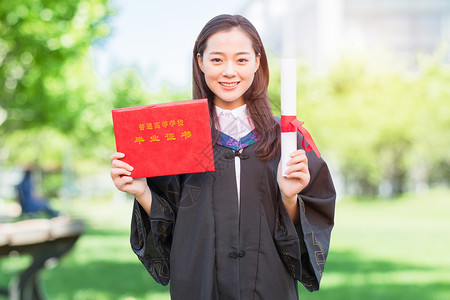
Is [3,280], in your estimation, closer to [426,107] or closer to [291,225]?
[291,225]

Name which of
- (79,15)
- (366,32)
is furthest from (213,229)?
(366,32)

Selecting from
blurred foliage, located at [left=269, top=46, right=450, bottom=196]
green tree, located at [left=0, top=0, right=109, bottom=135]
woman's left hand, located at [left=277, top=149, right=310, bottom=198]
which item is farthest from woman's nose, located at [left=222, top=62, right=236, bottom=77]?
blurred foliage, located at [left=269, top=46, right=450, bottom=196]

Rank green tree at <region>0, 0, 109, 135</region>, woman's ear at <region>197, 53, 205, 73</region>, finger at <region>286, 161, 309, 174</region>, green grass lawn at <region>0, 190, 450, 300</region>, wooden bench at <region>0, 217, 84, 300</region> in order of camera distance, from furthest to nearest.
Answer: green tree at <region>0, 0, 109, 135</region> < green grass lawn at <region>0, 190, 450, 300</region> < wooden bench at <region>0, 217, 84, 300</region> < woman's ear at <region>197, 53, 205, 73</region> < finger at <region>286, 161, 309, 174</region>

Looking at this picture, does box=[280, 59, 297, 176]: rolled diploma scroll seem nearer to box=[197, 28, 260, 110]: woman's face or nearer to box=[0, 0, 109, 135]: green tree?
box=[197, 28, 260, 110]: woman's face

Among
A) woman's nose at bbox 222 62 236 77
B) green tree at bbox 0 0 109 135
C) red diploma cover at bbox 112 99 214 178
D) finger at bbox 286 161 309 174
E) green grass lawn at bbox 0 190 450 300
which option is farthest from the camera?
green tree at bbox 0 0 109 135

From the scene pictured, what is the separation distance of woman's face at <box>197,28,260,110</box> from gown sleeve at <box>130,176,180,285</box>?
1.36ft

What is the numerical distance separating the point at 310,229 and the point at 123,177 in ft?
2.43

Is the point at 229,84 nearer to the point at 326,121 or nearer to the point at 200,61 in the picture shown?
the point at 200,61

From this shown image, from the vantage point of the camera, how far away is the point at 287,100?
2.15 m

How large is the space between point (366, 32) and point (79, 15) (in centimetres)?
4693

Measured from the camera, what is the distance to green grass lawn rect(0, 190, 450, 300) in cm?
766

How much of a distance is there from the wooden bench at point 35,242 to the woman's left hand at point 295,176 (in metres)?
3.66

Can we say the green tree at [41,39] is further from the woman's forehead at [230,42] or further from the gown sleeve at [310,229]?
the gown sleeve at [310,229]

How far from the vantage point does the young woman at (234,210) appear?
2311mm
